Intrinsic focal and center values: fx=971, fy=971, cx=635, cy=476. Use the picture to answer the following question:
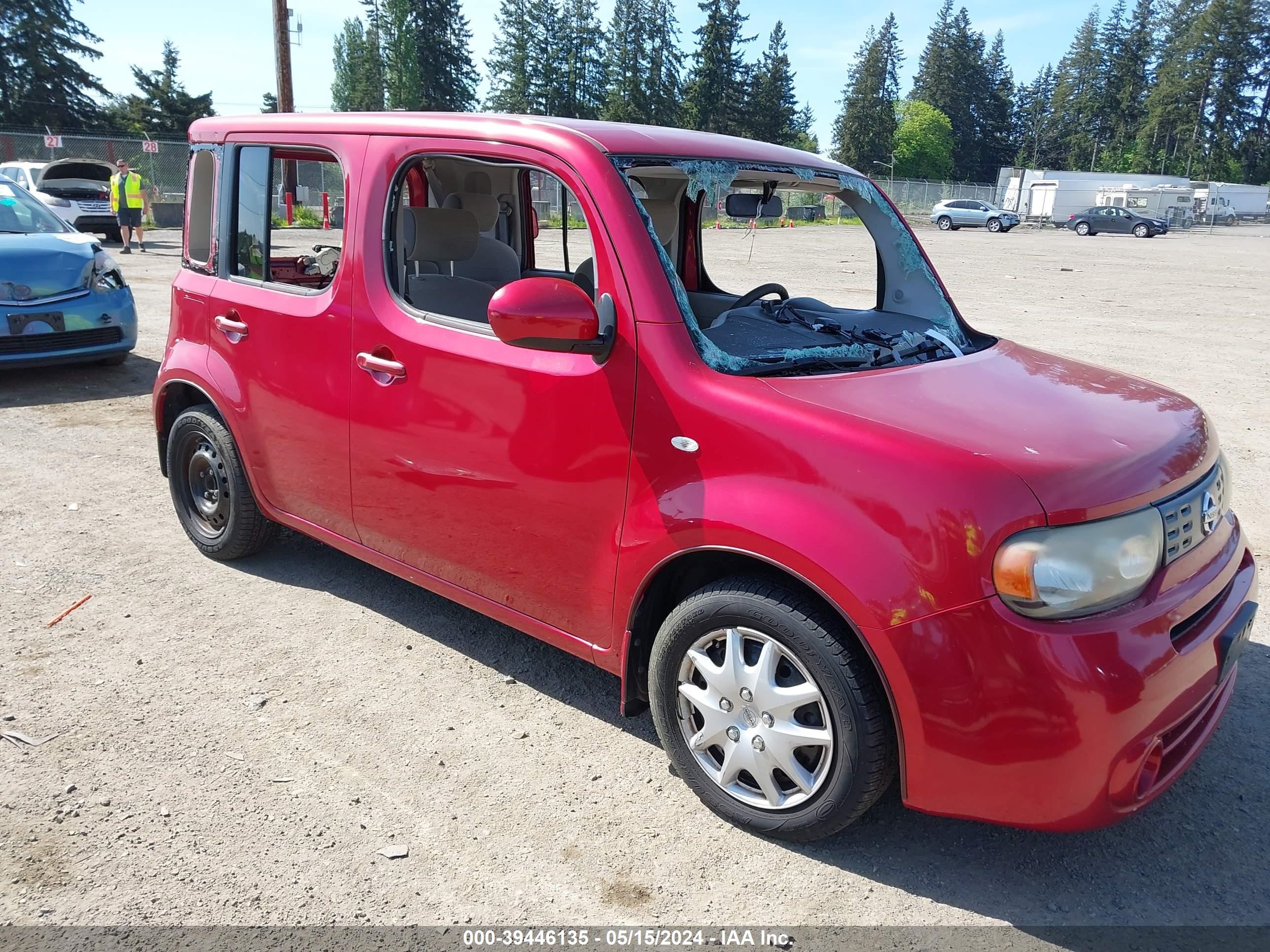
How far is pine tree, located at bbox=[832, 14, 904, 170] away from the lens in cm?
10362

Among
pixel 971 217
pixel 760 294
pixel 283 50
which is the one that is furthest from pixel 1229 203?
pixel 760 294

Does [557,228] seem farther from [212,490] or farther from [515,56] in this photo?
[515,56]

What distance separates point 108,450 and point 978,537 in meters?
6.01

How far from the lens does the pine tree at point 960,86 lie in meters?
112

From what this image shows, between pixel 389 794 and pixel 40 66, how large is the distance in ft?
234

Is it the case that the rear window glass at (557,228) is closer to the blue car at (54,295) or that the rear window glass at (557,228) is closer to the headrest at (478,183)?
the headrest at (478,183)

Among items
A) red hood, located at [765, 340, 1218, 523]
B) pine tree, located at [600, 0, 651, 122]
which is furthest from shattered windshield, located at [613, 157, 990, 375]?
pine tree, located at [600, 0, 651, 122]

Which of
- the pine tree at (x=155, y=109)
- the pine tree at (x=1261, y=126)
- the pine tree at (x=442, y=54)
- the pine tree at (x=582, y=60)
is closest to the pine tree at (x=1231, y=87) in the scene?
the pine tree at (x=1261, y=126)

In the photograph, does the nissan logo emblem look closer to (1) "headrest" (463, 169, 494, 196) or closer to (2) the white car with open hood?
(1) "headrest" (463, 169, 494, 196)

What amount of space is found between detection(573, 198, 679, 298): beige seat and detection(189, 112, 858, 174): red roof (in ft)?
0.67

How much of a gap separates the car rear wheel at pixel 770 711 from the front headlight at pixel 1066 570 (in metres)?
0.45

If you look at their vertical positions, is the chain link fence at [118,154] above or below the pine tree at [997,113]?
below

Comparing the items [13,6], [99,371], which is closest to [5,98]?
[13,6]

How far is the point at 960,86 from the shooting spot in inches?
4417
